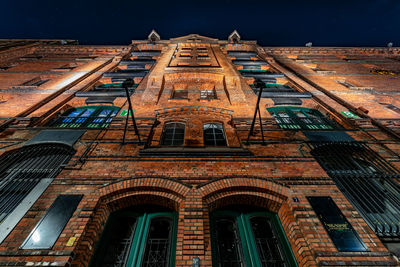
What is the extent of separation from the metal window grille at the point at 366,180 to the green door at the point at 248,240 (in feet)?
6.72

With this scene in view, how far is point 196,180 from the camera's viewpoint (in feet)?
13.5

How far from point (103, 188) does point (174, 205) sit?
5.36 feet

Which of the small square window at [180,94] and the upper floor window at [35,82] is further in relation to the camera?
the upper floor window at [35,82]

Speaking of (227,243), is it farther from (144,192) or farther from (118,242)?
(118,242)

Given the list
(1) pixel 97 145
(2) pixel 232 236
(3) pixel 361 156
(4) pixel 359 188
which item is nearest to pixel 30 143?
(1) pixel 97 145

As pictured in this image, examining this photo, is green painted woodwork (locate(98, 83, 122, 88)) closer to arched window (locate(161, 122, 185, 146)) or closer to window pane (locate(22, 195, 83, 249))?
arched window (locate(161, 122, 185, 146))

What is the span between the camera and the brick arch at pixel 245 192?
3879 mm

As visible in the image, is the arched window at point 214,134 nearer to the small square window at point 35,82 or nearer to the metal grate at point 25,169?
the metal grate at point 25,169

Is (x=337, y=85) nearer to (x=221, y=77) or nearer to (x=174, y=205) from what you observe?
(x=221, y=77)

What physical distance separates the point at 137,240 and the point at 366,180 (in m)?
5.95

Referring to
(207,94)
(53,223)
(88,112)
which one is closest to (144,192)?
(53,223)

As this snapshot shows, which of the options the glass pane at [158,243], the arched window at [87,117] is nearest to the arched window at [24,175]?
the arched window at [87,117]

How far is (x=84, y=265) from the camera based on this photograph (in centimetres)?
288

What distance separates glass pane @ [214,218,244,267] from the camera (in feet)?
10.6
